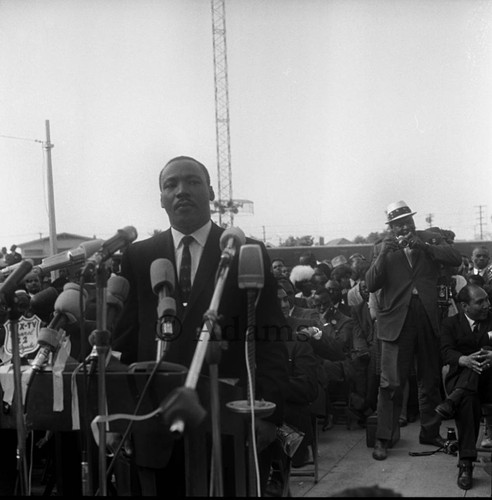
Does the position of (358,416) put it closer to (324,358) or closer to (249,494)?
(324,358)

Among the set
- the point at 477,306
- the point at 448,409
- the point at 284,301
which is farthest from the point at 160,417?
the point at 477,306

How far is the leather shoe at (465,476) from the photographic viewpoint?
17.4ft

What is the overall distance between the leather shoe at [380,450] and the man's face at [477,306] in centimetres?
131

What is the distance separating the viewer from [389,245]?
20.9ft

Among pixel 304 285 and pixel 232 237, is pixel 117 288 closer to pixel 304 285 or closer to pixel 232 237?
pixel 232 237

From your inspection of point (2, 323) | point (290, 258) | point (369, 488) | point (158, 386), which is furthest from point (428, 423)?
point (290, 258)

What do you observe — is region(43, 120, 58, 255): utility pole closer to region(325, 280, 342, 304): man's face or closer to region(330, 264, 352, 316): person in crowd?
region(330, 264, 352, 316): person in crowd

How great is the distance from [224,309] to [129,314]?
485 millimetres

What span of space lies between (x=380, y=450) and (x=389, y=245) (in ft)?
5.68

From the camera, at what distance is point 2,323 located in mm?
5883

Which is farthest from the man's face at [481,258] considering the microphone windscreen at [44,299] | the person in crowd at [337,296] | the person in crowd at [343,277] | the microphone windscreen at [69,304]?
the microphone windscreen at [69,304]

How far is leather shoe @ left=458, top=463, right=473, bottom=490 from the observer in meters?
5.29

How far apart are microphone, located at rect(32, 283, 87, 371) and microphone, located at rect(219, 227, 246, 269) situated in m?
0.68

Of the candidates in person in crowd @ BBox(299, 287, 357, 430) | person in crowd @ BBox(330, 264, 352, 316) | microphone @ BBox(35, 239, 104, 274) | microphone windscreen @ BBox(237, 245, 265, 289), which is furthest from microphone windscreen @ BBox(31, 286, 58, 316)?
person in crowd @ BBox(330, 264, 352, 316)
